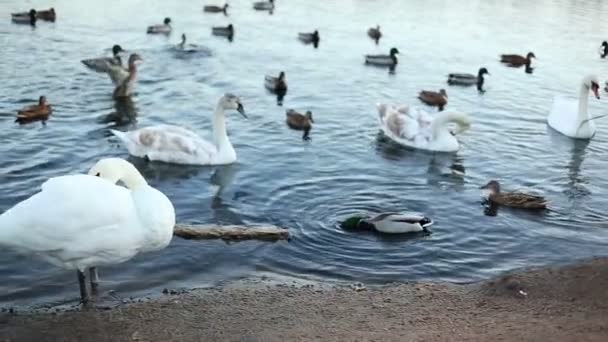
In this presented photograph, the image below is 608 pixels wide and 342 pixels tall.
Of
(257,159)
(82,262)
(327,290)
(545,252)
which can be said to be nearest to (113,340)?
(82,262)

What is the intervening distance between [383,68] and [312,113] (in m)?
7.24

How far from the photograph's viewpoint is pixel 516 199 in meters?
12.5

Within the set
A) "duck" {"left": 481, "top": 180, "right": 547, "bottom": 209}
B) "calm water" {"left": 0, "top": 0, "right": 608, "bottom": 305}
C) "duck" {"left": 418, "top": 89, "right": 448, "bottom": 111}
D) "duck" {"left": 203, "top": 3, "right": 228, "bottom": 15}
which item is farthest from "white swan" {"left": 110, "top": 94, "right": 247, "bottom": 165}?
"duck" {"left": 203, "top": 3, "right": 228, "bottom": 15}

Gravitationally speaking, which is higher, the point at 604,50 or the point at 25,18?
the point at 25,18

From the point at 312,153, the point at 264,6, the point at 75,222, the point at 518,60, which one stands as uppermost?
the point at 75,222

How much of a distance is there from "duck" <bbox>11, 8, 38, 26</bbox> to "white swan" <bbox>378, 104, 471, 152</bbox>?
54.8 ft

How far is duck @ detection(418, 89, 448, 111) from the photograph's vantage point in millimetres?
20906

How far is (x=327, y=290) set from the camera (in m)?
8.98

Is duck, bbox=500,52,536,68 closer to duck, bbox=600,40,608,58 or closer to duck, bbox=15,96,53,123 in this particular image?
duck, bbox=600,40,608,58

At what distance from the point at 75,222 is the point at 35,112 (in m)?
9.73

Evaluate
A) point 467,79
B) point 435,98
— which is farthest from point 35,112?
point 467,79

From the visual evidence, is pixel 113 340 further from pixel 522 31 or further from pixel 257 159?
pixel 522 31

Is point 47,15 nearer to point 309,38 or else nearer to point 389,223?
point 309,38

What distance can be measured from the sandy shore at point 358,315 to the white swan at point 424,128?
7.27 meters
